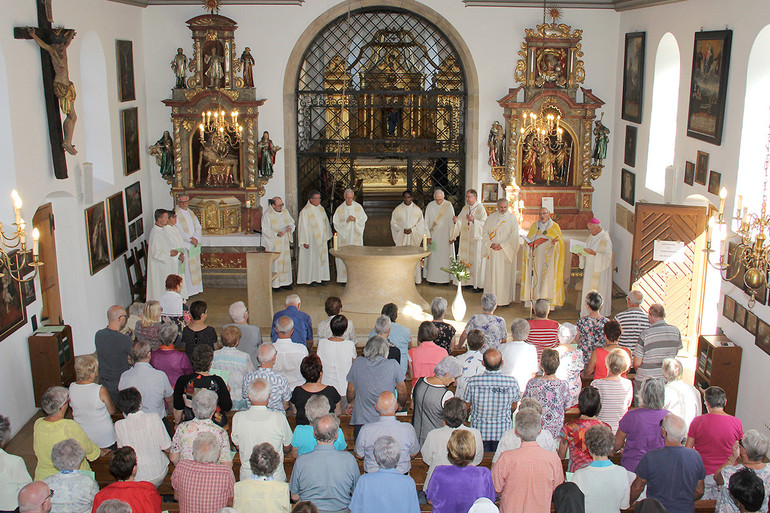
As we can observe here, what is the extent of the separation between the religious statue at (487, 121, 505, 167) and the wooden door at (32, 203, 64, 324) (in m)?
7.77

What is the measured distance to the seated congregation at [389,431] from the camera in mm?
5742

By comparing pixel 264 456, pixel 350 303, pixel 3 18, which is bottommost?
pixel 350 303

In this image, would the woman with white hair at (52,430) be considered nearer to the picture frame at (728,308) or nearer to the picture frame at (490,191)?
the picture frame at (728,308)

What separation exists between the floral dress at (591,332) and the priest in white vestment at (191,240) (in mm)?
7558

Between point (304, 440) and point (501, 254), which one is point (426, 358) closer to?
point (304, 440)

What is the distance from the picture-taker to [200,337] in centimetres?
861

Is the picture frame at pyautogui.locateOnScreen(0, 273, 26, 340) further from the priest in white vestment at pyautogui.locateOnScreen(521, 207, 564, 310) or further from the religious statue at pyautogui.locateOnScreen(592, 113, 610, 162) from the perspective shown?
the religious statue at pyautogui.locateOnScreen(592, 113, 610, 162)

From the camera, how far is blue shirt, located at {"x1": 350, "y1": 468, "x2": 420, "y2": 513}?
5.68 metres

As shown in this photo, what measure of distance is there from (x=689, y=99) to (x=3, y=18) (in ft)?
29.8

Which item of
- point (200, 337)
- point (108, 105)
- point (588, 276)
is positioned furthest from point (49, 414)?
point (588, 276)

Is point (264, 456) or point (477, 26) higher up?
point (477, 26)

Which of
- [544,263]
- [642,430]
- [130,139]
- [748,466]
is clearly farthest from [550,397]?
[130,139]

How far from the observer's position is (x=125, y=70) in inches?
553

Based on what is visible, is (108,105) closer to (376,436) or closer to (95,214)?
(95,214)
